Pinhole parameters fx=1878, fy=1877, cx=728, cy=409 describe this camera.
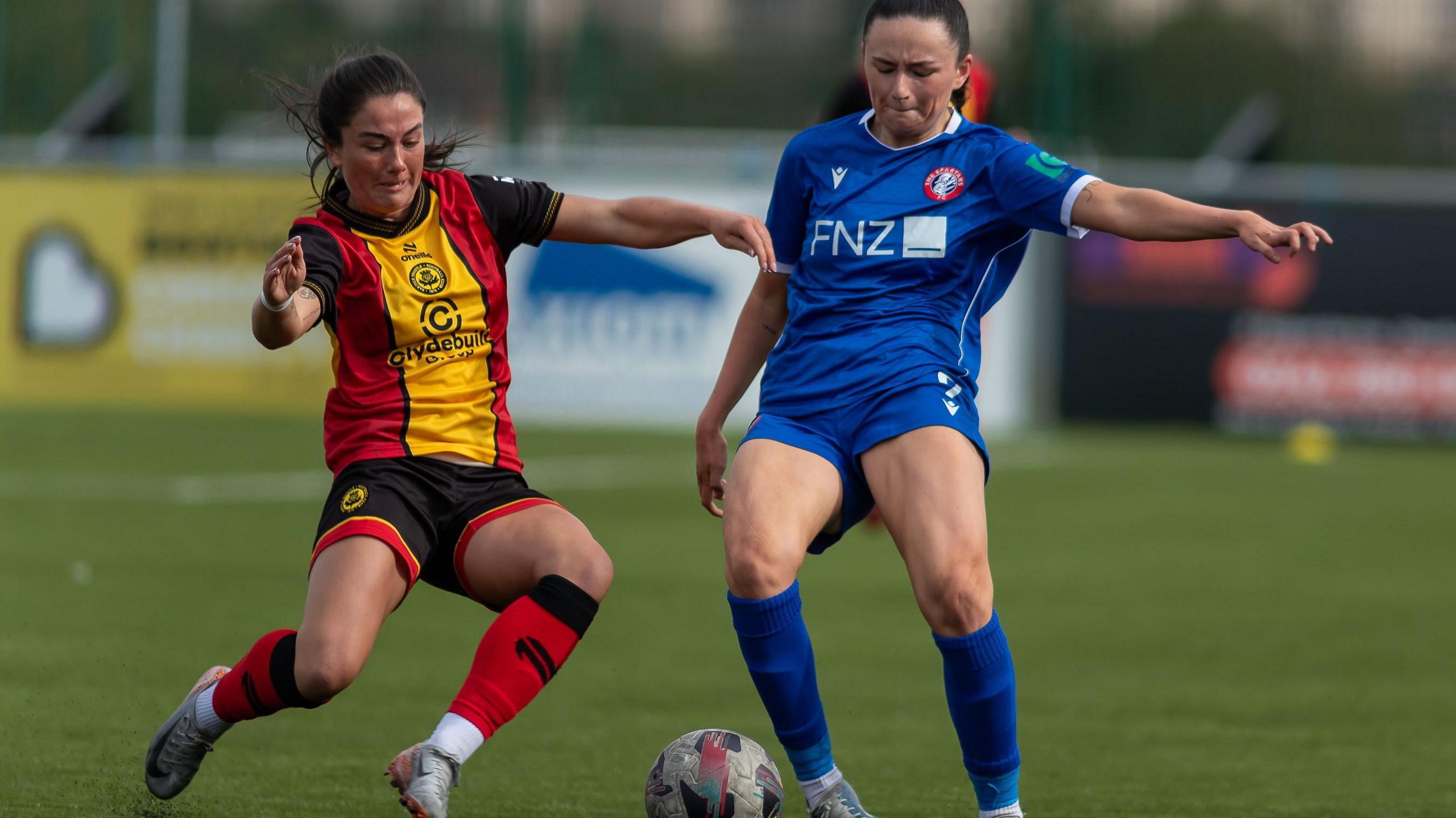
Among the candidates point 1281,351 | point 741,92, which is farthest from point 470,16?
point 1281,351

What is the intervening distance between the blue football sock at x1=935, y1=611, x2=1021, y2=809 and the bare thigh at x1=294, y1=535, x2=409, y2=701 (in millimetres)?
1222

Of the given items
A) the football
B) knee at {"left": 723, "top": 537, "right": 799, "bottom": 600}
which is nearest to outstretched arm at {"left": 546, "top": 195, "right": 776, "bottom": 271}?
knee at {"left": 723, "top": 537, "right": 799, "bottom": 600}

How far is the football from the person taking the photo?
4.13m

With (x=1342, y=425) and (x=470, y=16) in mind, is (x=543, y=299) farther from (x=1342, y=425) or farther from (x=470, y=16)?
(x=1342, y=425)

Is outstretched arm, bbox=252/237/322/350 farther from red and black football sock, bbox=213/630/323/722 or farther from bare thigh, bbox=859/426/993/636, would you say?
bare thigh, bbox=859/426/993/636

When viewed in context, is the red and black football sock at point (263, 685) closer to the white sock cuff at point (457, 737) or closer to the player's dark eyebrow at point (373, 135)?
the white sock cuff at point (457, 737)

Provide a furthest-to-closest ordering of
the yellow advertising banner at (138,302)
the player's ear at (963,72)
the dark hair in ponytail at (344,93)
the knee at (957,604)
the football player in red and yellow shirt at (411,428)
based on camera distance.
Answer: the yellow advertising banner at (138,302) < the player's ear at (963,72) < the dark hair in ponytail at (344,93) < the football player in red and yellow shirt at (411,428) < the knee at (957,604)

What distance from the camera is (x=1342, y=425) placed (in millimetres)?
15039

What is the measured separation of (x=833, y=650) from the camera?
684cm

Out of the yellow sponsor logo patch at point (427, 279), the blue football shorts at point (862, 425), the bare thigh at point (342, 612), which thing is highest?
the yellow sponsor logo patch at point (427, 279)

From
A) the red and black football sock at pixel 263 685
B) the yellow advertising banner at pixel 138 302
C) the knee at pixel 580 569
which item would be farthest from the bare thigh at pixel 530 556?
the yellow advertising banner at pixel 138 302

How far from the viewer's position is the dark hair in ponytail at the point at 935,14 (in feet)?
13.6

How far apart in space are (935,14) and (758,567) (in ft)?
4.22

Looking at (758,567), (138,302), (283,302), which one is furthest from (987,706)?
(138,302)
